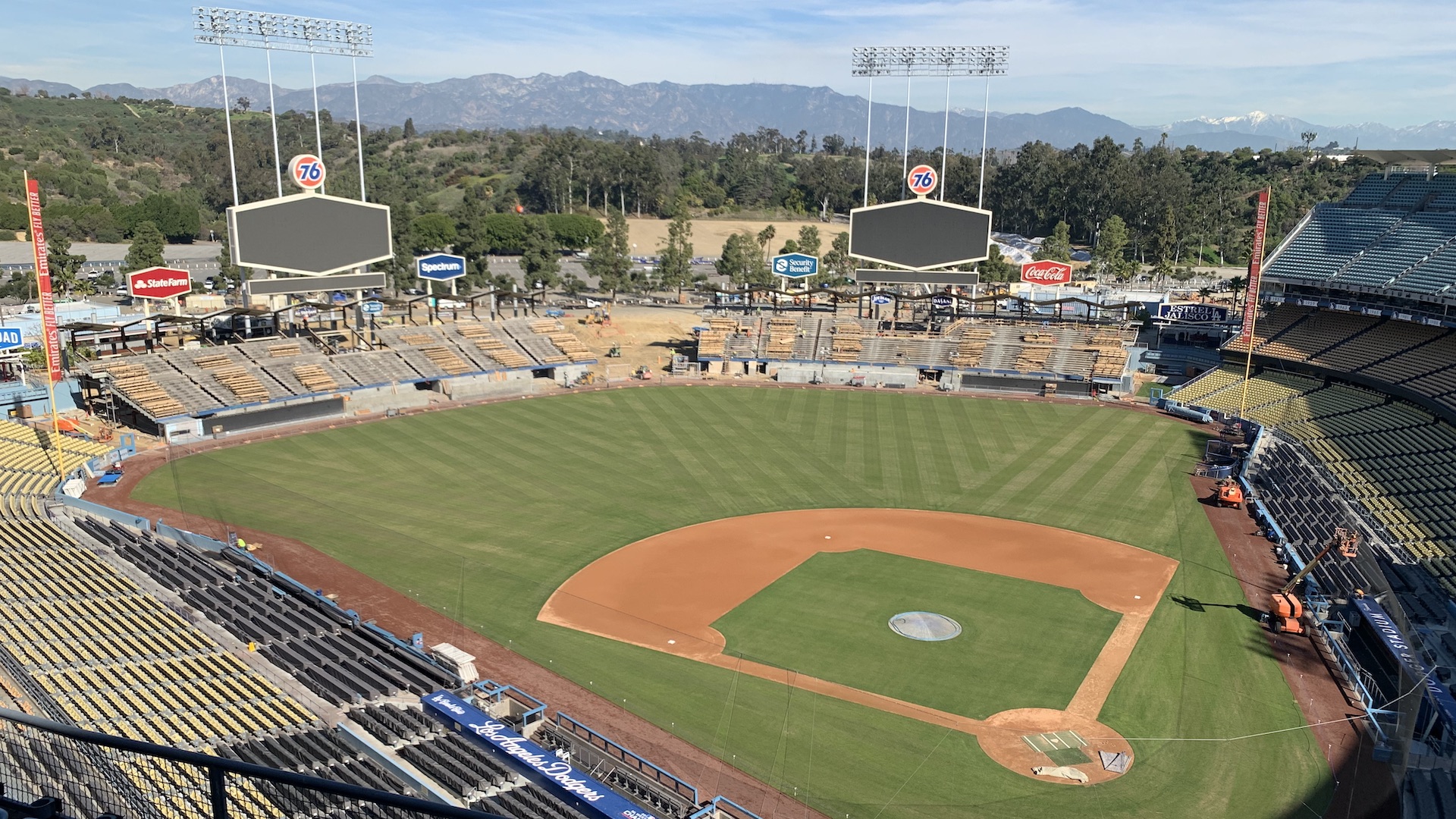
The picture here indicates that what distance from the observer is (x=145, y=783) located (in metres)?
14.9

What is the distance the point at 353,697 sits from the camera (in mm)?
25938

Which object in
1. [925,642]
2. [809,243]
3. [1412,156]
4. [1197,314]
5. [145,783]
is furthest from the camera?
[809,243]

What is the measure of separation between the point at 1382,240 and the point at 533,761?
64401 millimetres

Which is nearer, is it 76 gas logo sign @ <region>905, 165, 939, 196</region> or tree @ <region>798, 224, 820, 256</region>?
76 gas logo sign @ <region>905, 165, 939, 196</region>

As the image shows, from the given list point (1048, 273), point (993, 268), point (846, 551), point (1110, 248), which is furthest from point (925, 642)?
point (1110, 248)

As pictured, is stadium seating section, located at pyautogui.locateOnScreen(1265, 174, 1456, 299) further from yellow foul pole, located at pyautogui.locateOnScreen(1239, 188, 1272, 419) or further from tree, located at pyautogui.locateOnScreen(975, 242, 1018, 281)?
tree, located at pyautogui.locateOnScreen(975, 242, 1018, 281)

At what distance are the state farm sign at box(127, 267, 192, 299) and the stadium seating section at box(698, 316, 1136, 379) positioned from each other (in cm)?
3676

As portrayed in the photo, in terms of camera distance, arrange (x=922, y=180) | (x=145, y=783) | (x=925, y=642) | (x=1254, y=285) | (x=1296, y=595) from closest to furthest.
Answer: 1. (x=145, y=783)
2. (x=925, y=642)
3. (x=1296, y=595)
4. (x=1254, y=285)
5. (x=922, y=180)

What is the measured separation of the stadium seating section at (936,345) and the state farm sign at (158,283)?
1447 inches

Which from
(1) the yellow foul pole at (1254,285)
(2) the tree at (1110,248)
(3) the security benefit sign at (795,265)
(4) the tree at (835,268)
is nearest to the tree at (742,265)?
(4) the tree at (835,268)

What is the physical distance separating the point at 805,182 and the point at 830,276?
248ft

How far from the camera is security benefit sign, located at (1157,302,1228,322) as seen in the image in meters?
81.2

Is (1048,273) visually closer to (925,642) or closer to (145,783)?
(925,642)

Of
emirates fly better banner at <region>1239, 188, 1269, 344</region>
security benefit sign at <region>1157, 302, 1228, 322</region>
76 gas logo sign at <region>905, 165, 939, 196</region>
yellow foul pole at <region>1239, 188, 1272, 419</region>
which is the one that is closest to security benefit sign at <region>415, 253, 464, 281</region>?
76 gas logo sign at <region>905, 165, 939, 196</region>
